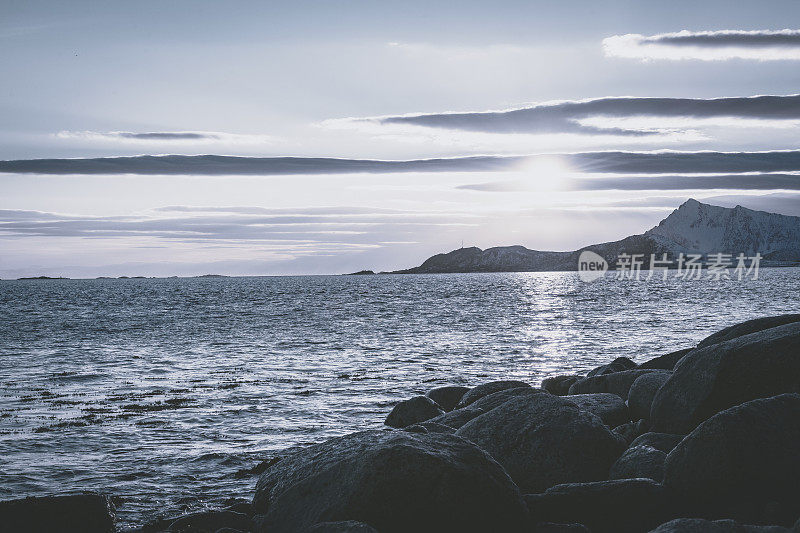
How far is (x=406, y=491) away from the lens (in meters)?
8.60

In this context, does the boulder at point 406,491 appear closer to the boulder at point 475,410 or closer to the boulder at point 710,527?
the boulder at point 710,527

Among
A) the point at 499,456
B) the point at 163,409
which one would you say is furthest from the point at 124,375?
the point at 499,456

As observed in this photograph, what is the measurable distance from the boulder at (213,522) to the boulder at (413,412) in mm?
6820

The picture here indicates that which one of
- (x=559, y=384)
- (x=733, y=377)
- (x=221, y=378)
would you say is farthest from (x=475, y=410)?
(x=221, y=378)

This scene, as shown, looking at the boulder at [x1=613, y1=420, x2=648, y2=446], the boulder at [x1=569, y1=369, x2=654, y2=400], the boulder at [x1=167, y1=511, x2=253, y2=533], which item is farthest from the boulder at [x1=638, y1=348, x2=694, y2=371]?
the boulder at [x1=167, y1=511, x2=253, y2=533]

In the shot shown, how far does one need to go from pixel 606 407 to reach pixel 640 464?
4.27 m

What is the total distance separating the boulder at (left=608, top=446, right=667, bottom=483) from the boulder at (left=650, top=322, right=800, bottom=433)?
1238mm

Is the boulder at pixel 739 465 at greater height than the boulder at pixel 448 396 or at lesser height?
greater

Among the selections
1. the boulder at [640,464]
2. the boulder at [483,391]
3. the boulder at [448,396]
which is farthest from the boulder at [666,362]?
the boulder at [640,464]

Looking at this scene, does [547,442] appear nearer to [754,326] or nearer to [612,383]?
[612,383]

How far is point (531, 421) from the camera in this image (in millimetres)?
12438

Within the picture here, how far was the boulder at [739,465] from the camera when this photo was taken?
384 inches

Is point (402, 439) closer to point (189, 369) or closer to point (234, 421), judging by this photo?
point (234, 421)

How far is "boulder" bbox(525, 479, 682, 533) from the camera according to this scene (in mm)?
9453
